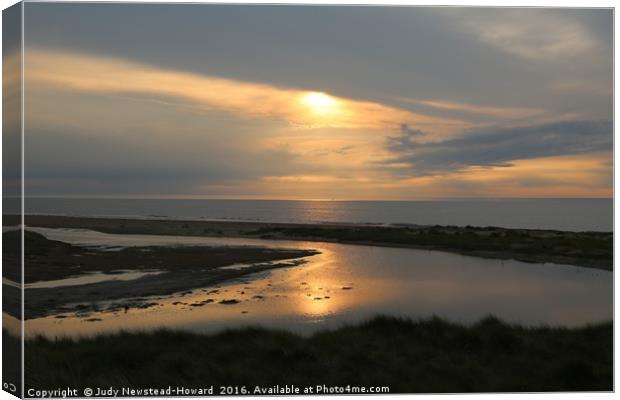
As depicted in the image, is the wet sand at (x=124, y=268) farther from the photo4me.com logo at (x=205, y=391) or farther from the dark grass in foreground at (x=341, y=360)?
the dark grass in foreground at (x=341, y=360)

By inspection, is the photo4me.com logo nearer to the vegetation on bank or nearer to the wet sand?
the wet sand

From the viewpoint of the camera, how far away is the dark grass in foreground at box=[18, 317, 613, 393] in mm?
9625

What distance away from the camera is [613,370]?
406 inches

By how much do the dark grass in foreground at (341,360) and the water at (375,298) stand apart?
89 centimetres

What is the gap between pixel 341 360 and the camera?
33.1 ft

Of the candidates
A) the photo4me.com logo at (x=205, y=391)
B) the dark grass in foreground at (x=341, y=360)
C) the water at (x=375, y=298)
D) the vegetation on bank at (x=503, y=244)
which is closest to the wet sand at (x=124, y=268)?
the water at (x=375, y=298)

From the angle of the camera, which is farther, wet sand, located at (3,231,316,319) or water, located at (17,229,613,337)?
wet sand, located at (3,231,316,319)

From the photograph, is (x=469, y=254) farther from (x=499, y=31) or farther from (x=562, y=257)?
(x=499, y=31)

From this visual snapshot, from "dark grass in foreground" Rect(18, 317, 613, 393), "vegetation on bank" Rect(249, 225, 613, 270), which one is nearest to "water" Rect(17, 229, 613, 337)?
"dark grass in foreground" Rect(18, 317, 613, 393)

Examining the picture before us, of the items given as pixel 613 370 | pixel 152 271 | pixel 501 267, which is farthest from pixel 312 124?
pixel 501 267

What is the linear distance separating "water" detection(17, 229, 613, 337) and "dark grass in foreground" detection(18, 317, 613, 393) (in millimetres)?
894

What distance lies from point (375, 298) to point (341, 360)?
22.9 ft

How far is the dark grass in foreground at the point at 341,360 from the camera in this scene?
962cm

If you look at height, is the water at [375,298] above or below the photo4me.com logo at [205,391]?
above
